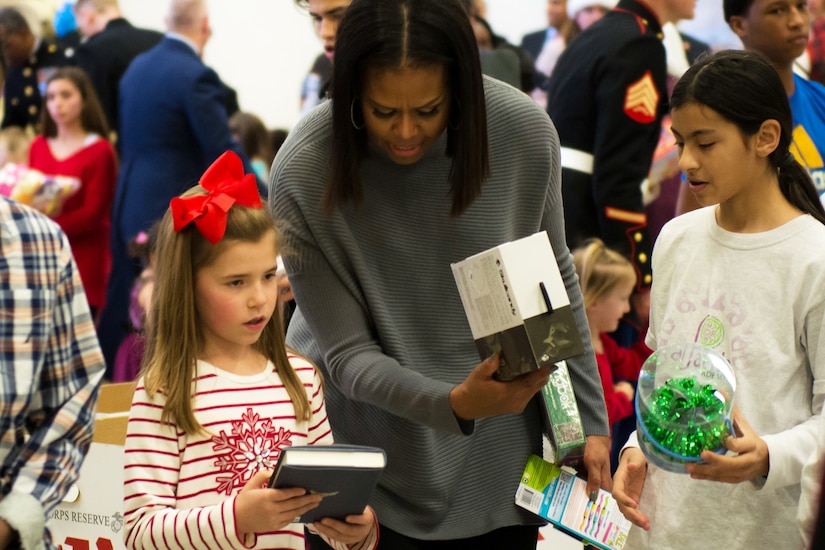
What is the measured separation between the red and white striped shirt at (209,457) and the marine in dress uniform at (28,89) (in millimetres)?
5739

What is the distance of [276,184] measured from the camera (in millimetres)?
2119

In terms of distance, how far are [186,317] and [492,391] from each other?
626mm

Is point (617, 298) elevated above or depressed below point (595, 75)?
below

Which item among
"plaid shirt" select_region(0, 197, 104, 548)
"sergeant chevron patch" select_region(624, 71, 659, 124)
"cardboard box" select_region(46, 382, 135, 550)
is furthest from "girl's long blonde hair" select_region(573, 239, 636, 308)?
"plaid shirt" select_region(0, 197, 104, 548)

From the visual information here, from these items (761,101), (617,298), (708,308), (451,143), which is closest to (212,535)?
(451,143)

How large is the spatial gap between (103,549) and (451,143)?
1.56 m

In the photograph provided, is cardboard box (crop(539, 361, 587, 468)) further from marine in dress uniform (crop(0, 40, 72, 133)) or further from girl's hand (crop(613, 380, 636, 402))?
marine in dress uniform (crop(0, 40, 72, 133))

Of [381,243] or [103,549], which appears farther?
[103,549]

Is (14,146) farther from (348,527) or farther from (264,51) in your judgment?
(348,527)

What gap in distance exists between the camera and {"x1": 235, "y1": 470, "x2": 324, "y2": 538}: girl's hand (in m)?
1.80

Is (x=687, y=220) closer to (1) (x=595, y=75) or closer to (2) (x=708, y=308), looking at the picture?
(2) (x=708, y=308)

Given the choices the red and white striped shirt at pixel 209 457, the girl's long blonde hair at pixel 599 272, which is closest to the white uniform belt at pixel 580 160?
the girl's long blonde hair at pixel 599 272

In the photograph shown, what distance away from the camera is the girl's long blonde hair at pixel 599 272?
3.97 metres

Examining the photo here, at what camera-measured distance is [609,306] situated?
402cm
